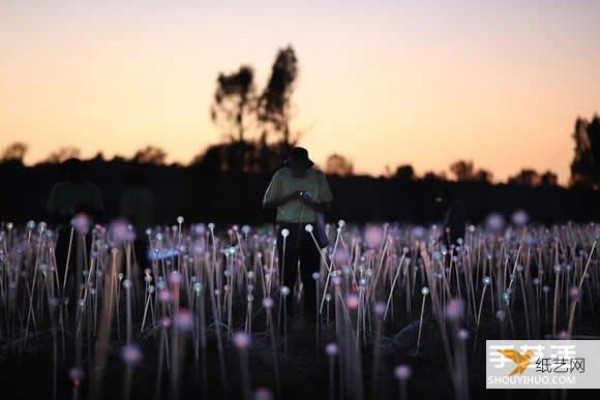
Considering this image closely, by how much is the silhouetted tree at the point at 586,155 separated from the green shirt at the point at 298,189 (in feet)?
142

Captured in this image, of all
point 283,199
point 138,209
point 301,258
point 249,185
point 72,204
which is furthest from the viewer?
point 249,185

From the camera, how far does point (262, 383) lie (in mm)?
4457

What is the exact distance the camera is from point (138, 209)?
820 cm

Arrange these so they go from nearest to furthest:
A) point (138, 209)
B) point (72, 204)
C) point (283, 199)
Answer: point (283, 199)
point (72, 204)
point (138, 209)

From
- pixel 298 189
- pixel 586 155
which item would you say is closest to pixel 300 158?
pixel 298 189

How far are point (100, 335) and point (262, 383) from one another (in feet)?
5.57

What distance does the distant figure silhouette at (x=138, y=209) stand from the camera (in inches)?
323

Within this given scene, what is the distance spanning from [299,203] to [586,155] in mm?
44796

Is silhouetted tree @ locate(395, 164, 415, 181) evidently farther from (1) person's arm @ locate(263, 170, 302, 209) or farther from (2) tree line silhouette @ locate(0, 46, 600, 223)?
(1) person's arm @ locate(263, 170, 302, 209)

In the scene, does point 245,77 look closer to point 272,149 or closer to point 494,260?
point 272,149

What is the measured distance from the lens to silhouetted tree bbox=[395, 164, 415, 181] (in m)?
36.2

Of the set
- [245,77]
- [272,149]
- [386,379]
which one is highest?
[245,77]

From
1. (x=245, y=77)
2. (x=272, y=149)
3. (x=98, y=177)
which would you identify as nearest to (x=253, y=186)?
(x=272, y=149)

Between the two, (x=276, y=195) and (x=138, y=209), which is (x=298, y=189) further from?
(x=138, y=209)
